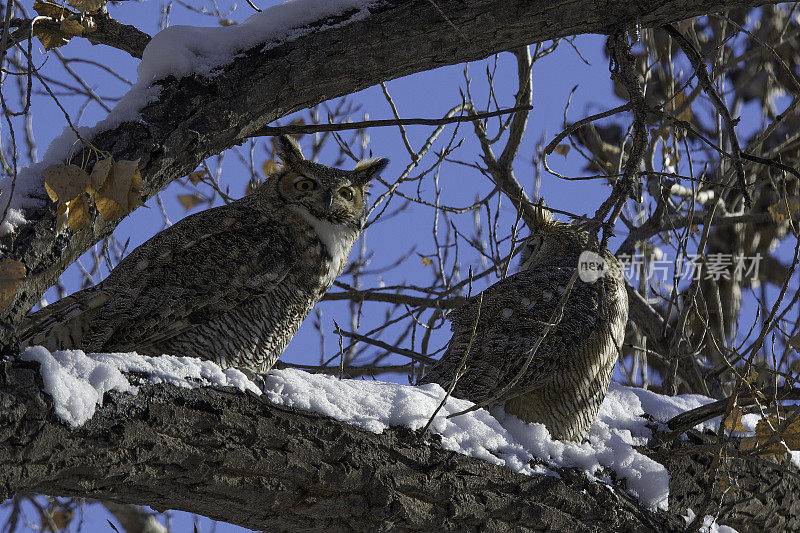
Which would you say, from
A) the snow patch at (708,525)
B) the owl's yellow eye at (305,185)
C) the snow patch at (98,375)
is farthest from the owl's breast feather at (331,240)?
the snow patch at (708,525)

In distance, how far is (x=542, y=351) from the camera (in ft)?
10.8

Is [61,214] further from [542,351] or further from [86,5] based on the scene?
[542,351]

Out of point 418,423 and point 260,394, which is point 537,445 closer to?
point 418,423

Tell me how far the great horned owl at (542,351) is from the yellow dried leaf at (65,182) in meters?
1.68

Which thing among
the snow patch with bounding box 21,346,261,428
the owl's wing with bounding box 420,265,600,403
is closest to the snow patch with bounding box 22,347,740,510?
the snow patch with bounding box 21,346,261,428

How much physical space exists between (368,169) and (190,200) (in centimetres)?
186

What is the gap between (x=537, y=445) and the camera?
8.96 feet

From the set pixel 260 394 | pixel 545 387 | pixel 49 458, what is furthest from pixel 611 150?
pixel 49 458

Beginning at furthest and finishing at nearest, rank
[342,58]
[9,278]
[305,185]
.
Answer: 1. [305,185]
2. [342,58]
3. [9,278]

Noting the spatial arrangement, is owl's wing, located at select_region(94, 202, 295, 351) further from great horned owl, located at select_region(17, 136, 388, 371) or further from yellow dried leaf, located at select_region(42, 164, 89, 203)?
yellow dried leaf, located at select_region(42, 164, 89, 203)

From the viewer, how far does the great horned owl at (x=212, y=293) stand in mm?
2941

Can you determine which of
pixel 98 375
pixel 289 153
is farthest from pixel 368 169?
pixel 98 375

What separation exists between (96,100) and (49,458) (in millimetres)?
3129

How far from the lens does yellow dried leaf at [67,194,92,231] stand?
198 centimetres
